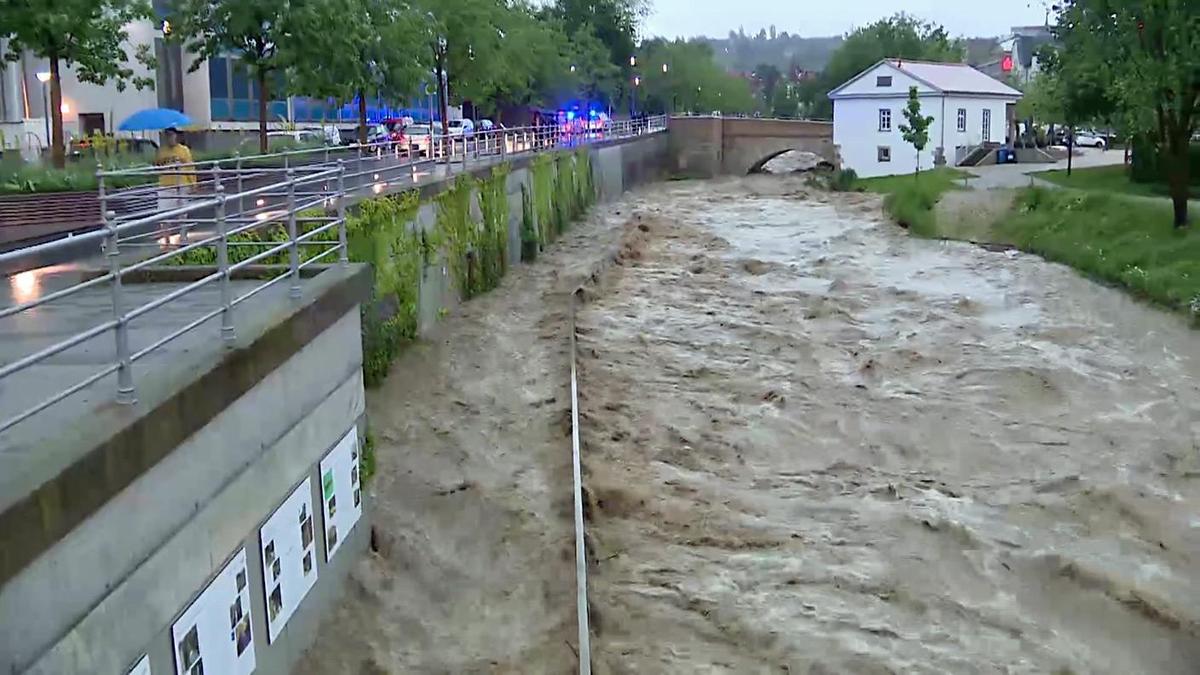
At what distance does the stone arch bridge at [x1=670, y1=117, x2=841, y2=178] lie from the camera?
83.2 meters

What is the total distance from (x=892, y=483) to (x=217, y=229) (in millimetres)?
Answer: 8784

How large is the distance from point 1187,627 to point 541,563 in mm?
5563

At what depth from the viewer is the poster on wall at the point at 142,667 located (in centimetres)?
619

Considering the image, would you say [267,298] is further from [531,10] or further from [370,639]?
[531,10]

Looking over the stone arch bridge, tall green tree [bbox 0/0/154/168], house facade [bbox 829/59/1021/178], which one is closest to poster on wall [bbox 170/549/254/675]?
tall green tree [bbox 0/0/154/168]

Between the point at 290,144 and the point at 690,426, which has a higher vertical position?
the point at 290,144

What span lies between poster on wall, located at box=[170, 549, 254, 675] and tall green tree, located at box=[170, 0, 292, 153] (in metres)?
21.0

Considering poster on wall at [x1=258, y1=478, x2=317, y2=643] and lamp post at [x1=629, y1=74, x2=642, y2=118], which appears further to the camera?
lamp post at [x1=629, y1=74, x2=642, y2=118]

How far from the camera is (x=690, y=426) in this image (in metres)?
17.0

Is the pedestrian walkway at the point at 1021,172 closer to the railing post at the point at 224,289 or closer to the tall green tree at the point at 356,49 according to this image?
the tall green tree at the point at 356,49

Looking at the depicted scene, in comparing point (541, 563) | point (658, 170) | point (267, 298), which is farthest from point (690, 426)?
point (658, 170)

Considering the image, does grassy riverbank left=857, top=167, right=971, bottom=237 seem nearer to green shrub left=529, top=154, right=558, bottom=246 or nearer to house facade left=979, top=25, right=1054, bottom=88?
green shrub left=529, top=154, right=558, bottom=246

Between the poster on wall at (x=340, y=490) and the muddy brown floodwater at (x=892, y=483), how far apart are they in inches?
86.8

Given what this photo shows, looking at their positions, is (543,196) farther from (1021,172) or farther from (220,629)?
(1021,172)
